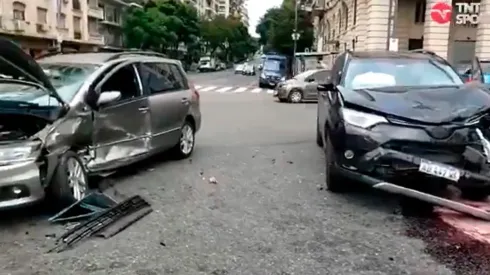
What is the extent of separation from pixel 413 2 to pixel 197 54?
47.7 meters

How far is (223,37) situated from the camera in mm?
89125

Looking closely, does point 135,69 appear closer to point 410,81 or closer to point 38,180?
point 38,180

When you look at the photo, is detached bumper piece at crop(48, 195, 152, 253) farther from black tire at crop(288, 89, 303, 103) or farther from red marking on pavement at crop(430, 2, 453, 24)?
red marking on pavement at crop(430, 2, 453, 24)

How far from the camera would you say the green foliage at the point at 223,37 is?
87000 millimetres

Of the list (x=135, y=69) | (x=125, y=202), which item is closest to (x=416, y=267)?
(x=125, y=202)

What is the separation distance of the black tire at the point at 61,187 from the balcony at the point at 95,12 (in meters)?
51.1

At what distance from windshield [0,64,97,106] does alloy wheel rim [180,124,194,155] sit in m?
Result: 2.26

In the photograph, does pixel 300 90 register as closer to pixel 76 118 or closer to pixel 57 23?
pixel 76 118

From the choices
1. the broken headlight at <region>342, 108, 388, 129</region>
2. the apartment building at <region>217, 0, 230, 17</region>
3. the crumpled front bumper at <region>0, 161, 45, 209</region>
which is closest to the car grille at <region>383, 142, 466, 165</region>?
the broken headlight at <region>342, 108, 388, 129</region>

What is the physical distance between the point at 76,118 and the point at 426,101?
3545 mm

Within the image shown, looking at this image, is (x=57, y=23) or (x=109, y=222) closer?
(x=109, y=222)

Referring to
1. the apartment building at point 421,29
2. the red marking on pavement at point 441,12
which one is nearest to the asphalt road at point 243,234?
the red marking on pavement at point 441,12

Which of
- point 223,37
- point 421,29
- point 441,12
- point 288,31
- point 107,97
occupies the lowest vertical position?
point 107,97

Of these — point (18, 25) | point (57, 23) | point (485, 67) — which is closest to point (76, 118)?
point (485, 67)
